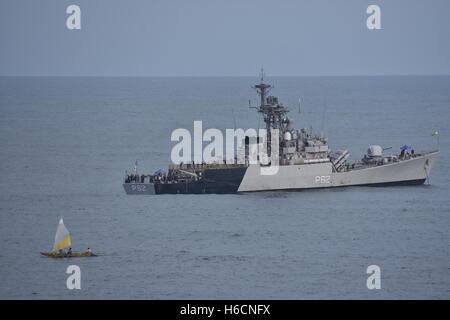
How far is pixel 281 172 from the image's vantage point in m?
106

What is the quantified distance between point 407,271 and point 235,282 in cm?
1232

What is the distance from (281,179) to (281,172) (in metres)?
0.72

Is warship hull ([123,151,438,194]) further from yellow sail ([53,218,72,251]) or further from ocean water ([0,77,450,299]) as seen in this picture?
yellow sail ([53,218,72,251])

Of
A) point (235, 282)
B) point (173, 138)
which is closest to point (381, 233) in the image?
point (235, 282)

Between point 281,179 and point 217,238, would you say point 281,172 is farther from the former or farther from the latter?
point 217,238

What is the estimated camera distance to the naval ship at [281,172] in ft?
348

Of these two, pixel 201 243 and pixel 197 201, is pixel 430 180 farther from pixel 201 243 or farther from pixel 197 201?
pixel 201 243

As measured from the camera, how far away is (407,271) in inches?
3150

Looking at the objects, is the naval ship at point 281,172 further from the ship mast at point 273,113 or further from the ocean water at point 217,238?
the ocean water at point 217,238

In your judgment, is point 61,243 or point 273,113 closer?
point 61,243

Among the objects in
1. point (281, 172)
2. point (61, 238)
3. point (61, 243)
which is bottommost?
point (61, 243)

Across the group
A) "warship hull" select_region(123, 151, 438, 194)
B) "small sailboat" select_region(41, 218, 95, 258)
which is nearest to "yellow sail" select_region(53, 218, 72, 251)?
"small sailboat" select_region(41, 218, 95, 258)

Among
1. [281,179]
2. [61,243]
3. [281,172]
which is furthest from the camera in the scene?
[281,179]

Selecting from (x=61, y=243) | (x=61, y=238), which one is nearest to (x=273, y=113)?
(x=61, y=238)
